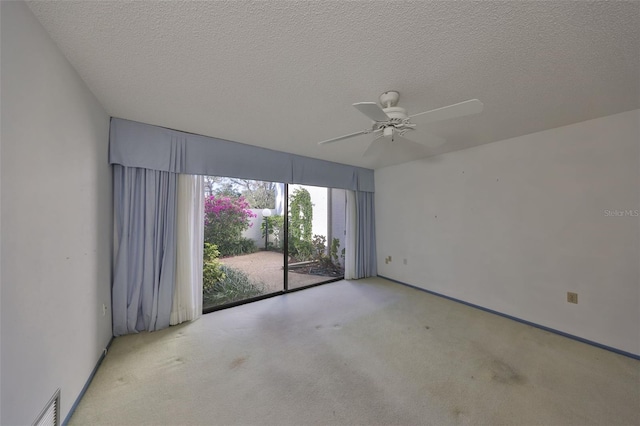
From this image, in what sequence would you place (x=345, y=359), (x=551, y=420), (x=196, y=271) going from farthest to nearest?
1. (x=196, y=271)
2. (x=345, y=359)
3. (x=551, y=420)

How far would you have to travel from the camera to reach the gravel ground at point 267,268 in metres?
3.65

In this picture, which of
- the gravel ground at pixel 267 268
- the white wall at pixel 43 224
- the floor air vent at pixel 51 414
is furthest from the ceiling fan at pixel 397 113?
the gravel ground at pixel 267 268

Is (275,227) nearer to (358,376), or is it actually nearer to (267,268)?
(267,268)

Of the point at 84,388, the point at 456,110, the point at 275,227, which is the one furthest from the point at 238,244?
the point at 456,110

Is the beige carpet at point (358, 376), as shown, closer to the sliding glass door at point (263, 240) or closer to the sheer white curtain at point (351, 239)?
the sliding glass door at point (263, 240)

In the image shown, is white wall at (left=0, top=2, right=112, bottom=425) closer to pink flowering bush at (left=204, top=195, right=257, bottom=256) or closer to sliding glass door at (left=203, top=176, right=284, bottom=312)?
sliding glass door at (left=203, top=176, right=284, bottom=312)

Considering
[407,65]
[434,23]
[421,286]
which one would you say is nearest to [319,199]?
[421,286]

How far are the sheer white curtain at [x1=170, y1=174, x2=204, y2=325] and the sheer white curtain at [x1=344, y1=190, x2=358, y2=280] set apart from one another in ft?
8.40

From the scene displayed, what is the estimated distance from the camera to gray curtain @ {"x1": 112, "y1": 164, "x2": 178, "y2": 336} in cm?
221

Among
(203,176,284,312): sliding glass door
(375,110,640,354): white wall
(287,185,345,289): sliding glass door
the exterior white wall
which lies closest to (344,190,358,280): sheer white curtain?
(287,185,345,289): sliding glass door

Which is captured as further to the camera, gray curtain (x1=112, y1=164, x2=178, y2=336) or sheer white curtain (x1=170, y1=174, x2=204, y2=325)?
sheer white curtain (x1=170, y1=174, x2=204, y2=325)

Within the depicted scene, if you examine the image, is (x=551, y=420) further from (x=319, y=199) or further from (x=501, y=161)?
(x=319, y=199)

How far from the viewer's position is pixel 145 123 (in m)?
2.31

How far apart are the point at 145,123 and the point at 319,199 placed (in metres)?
3.10
